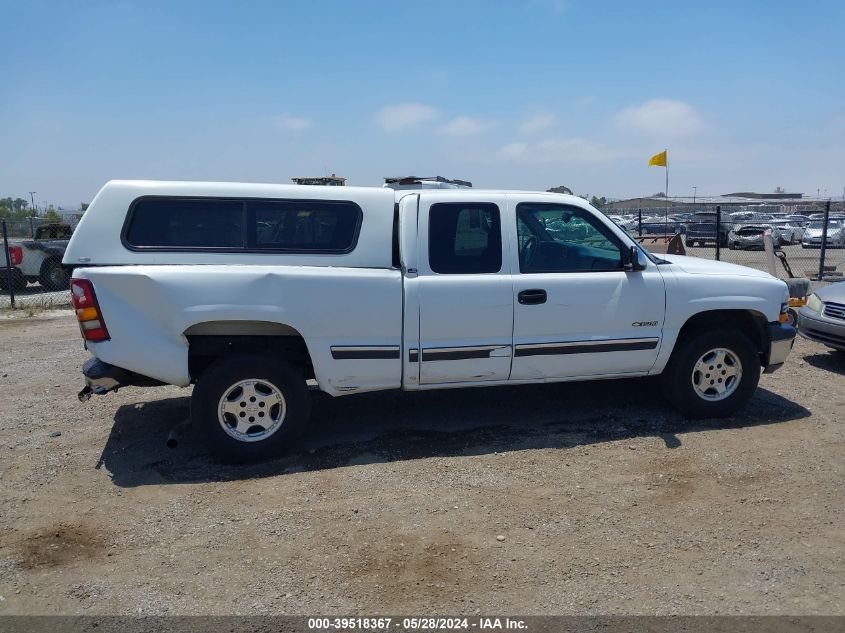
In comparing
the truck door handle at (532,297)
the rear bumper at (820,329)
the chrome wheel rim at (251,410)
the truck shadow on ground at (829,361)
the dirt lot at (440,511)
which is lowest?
the dirt lot at (440,511)

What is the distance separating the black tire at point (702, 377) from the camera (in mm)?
5809

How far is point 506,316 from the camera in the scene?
17.4ft

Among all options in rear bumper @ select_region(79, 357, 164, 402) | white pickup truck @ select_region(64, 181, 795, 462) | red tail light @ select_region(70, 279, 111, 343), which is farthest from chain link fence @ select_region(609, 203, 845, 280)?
red tail light @ select_region(70, 279, 111, 343)

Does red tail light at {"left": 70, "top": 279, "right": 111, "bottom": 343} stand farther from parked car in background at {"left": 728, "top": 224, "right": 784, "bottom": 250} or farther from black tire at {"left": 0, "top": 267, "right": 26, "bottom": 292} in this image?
parked car in background at {"left": 728, "top": 224, "right": 784, "bottom": 250}

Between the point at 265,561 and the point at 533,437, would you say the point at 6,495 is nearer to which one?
the point at 265,561

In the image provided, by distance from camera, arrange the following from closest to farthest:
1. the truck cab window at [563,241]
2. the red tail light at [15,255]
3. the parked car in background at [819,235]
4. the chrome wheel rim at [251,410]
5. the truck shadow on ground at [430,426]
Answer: the chrome wheel rim at [251,410]
the truck shadow on ground at [430,426]
the truck cab window at [563,241]
the red tail light at [15,255]
the parked car in background at [819,235]

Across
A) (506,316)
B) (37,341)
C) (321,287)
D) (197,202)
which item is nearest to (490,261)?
(506,316)

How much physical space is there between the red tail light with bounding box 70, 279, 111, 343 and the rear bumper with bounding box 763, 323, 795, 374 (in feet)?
17.2

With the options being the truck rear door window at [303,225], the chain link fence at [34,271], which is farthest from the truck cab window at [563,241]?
the chain link fence at [34,271]

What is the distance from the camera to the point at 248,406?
510 centimetres

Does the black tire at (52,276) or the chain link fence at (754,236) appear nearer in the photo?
the black tire at (52,276)

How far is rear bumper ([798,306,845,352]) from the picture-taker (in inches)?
302

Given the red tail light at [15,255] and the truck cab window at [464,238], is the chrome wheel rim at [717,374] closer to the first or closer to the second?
the truck cab window at [464,238]

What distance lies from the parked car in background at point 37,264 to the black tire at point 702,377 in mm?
13072
